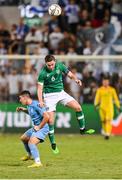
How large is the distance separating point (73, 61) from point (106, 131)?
11.5ft

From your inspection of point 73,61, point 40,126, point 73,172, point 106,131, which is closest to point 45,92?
point 40,126

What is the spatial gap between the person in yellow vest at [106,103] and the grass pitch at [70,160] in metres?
0.47

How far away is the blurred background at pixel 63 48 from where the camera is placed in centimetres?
2572

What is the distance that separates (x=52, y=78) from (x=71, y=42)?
34.0 feet

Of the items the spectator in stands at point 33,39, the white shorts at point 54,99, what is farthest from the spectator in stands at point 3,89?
the white shorts at point 54,99

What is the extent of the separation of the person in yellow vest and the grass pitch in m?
0.47

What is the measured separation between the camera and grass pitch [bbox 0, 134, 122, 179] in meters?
13.3

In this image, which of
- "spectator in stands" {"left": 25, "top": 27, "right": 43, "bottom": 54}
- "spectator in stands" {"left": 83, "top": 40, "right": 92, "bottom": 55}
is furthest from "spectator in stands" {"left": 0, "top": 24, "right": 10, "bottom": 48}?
"spectator in stands" {"left": 83, "top": 40, "right": 92, "bottom": 55}

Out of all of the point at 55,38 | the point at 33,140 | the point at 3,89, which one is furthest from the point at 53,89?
the point at 55,38

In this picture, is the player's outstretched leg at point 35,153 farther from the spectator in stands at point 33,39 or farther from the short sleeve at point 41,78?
the spectator in stands at point 33,39

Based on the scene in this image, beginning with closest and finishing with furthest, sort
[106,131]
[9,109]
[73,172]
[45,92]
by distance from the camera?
[73,172], [45,92], [106,131], [9,109]

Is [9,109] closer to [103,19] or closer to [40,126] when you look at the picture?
[103,19]

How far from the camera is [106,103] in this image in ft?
80.0

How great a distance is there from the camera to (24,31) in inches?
1102
